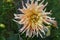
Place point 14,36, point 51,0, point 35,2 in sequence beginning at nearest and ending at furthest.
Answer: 1. point 35,2
2. point 14,36
3. point 51,0

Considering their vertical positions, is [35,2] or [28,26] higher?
[35,2]

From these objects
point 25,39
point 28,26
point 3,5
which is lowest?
point 25,39

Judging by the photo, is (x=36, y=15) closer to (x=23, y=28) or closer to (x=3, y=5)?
(x=23, y=28)

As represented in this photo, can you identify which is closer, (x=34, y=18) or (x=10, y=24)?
(x=34, y=18)

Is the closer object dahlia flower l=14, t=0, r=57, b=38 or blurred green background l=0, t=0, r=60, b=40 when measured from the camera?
dahlia flower l=14, t=0, r=57, b=38

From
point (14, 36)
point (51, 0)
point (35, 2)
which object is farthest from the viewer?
point (51, 0)

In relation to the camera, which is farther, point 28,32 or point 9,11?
point 9,11

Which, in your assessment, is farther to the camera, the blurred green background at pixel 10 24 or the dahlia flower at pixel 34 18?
the blurred green background at pixel 10 24

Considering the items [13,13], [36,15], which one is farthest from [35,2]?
[13,13]
